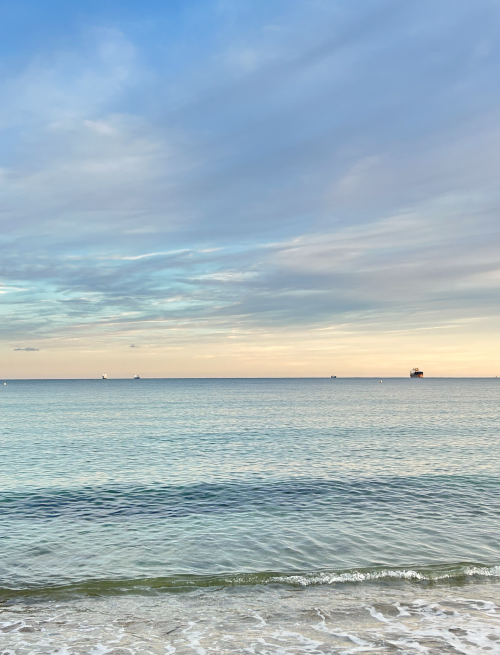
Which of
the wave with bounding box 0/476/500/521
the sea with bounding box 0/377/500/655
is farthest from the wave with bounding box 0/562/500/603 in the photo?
the wave with bounding box 0/476/500/521

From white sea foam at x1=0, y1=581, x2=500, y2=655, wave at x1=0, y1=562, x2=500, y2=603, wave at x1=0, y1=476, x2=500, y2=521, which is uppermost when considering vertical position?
white sea foam at x1=0, y1=581, x2=500, y2=655

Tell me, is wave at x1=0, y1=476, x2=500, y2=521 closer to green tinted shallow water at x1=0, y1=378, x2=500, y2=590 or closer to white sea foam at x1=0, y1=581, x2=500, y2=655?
green tinted shallow water at x1=0, y1=378, x2=500, y2=590

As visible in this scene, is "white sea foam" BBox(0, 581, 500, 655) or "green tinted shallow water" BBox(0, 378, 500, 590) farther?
"green tinted shallow water" BBox(0, 378, 500, 590)

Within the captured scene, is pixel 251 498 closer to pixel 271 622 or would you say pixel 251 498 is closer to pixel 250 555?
pixel 250 555

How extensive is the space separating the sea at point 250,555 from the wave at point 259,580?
7cm

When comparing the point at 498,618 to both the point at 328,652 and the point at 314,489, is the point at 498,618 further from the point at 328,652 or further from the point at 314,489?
the point at 314,489

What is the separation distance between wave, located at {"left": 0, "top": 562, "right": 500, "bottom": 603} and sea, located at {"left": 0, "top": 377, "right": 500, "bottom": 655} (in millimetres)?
67

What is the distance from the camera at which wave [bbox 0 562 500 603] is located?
16359 millimetres

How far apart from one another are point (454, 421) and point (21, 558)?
74489mm

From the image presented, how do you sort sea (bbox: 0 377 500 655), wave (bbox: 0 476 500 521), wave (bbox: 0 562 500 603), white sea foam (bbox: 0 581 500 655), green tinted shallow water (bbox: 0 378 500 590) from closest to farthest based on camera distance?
white sea foam (bbox: 0 581 500 655)
sea (bbox: 0 377 500 655)
wave (bbox: 0 562 500 603)
green tinted shallow water (bbox: 0 378 500 590)
wave (bbox: 0 476 500 521)

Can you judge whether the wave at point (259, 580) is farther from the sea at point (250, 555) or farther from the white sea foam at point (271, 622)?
the white sea foam at point (271, 622)

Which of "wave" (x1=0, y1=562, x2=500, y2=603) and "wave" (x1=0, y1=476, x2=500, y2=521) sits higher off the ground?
"wave" (x1=0, y1=562, x2=500, y2=603)

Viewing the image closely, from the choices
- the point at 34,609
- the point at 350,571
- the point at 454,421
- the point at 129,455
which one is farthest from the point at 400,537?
the point at 454,421

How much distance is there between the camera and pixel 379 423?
255 feet
